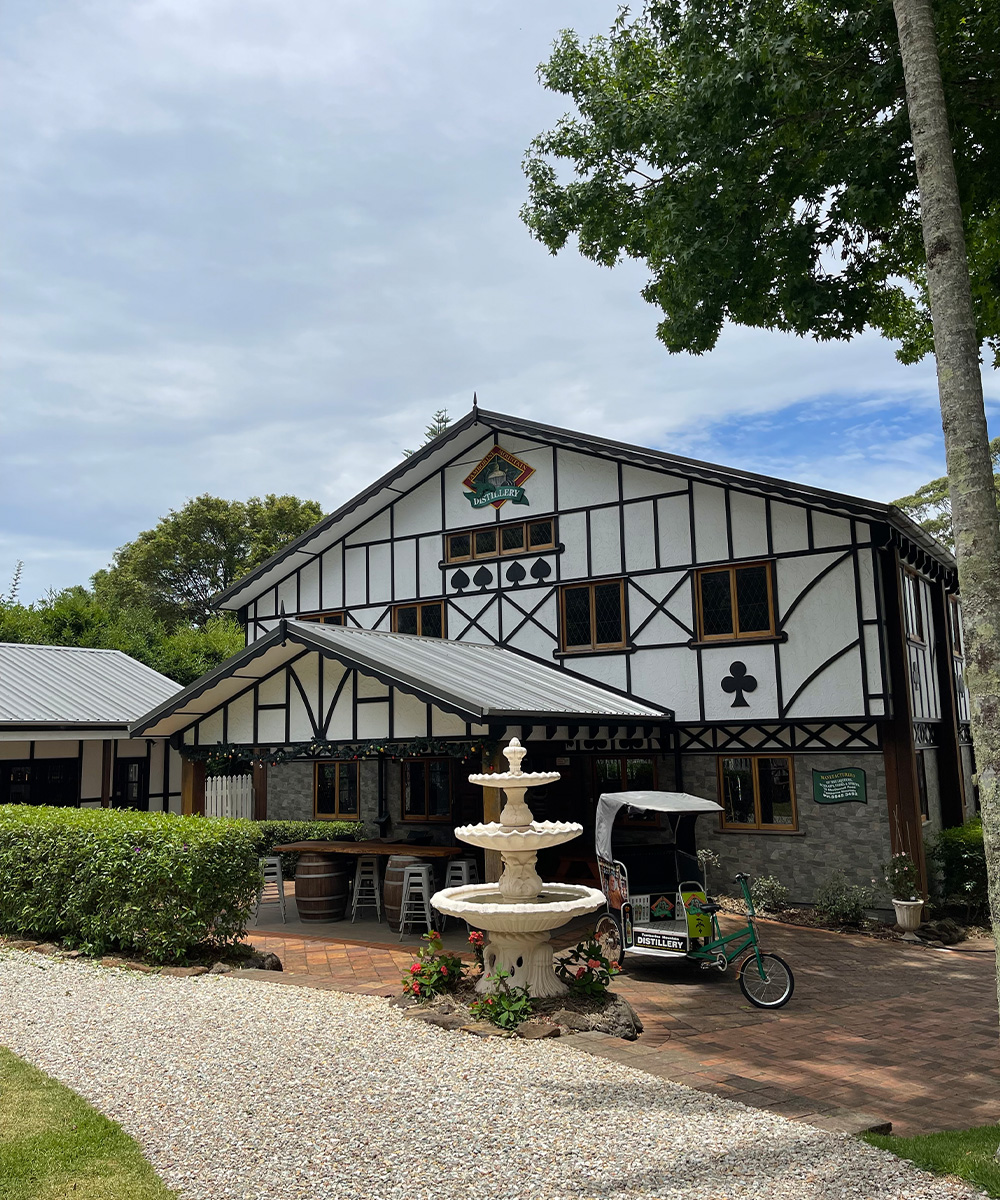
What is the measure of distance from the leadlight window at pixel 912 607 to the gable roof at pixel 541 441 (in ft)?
1.82

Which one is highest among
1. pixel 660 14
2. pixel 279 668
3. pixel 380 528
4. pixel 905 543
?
pixel 660 14

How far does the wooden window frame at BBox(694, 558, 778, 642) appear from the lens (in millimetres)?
15109

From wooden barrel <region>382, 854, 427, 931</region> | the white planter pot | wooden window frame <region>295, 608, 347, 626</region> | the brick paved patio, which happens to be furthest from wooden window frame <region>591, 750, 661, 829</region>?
wooden window frame <region>295, 608, 347, 626</region>

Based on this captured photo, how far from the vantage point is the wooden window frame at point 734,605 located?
15.1 metres

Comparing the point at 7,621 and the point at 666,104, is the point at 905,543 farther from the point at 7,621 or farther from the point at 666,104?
the point at 7,621

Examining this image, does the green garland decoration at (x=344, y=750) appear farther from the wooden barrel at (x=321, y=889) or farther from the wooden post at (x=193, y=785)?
the wooden barrel at (x=321, y=889)

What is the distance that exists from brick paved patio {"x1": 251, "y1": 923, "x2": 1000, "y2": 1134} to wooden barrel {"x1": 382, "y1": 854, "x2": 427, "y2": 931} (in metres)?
0.81

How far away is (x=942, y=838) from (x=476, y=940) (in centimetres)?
950

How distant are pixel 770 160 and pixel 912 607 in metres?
8.27

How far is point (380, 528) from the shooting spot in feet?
65.1

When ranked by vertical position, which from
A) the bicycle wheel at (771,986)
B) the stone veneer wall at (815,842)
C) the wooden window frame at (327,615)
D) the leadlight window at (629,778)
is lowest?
the bicycle wheel at (771,986)

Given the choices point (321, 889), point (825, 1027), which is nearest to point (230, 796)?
point (321, 889)

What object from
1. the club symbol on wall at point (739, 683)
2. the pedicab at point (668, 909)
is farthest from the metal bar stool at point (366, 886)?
the club symbol on wall at point (739, 683)

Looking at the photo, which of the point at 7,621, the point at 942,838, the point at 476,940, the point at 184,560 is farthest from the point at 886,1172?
the point at 184,560
